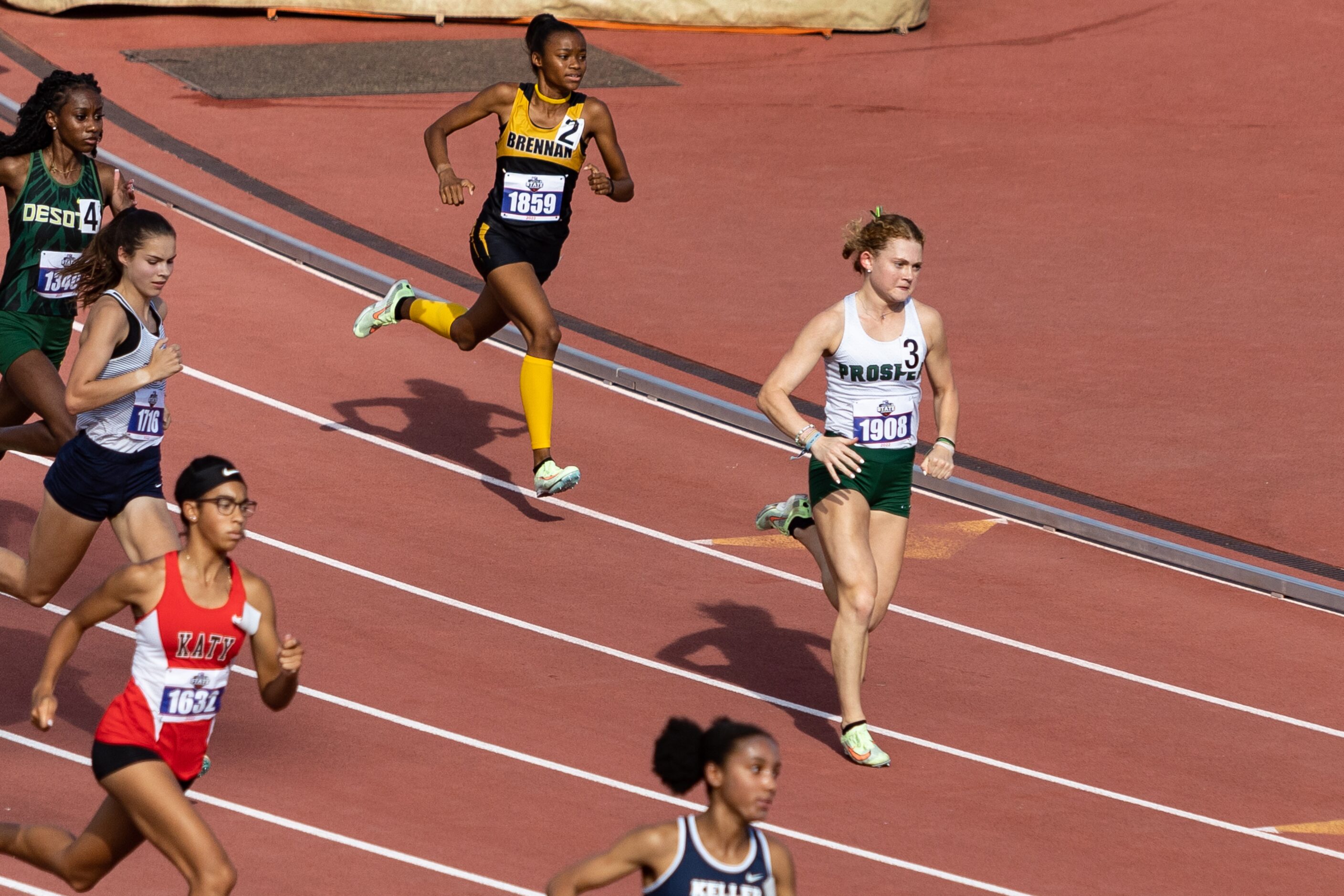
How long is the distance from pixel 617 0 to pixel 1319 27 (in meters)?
7.55

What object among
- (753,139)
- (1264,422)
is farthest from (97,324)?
(753,139)

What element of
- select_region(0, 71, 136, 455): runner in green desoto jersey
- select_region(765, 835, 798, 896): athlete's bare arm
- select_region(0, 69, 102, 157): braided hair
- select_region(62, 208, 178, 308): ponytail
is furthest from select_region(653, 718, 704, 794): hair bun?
select_region(0, 69, 102, 157): braided hair

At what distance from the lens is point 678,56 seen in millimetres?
20453

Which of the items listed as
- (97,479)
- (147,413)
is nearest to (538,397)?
(147,413)

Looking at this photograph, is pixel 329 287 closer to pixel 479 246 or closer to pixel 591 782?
pixel 479 246

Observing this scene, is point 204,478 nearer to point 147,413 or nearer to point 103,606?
point 103,606

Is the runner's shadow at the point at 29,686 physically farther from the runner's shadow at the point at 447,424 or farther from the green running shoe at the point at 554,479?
the runner's shadow at the point at 447,424

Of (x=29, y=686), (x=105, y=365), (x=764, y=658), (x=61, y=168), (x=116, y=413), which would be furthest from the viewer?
(x=764, y=658)

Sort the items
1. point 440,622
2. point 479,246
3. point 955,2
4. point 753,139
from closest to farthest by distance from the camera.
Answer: point 440,622, point 479,246, point 753,139, point 955,2

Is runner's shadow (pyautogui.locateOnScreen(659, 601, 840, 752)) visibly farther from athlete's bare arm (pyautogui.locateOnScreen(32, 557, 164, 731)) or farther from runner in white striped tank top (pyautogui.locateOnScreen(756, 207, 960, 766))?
athlete's bare arm (pyautogui.locateOnScreen(32, 557, 164, 731))

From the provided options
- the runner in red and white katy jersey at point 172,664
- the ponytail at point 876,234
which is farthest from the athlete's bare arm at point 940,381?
the runner in red and white katy jersey at point 172,664

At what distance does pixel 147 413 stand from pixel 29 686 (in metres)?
1.68

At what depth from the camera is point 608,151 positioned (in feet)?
33.5

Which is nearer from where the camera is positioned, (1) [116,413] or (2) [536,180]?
(1) [116,413]
